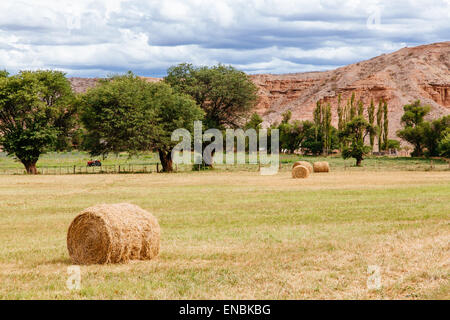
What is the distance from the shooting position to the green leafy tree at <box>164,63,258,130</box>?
69.5 m

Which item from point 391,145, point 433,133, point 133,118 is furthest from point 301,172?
point 391,145

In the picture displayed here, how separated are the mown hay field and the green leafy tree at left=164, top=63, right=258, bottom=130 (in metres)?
38.8

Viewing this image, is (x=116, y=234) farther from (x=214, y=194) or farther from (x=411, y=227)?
(x=214, y=194)

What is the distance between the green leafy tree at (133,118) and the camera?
57219mm

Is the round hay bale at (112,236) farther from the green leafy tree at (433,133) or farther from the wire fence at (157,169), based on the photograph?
the green leafy tree at (433,133)

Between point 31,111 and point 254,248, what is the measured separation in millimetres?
50773

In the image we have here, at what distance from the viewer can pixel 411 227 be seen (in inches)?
763

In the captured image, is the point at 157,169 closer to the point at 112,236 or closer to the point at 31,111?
the point at 31,111

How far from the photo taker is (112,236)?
13.8 meters

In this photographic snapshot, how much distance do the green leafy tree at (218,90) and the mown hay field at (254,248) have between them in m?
38.8

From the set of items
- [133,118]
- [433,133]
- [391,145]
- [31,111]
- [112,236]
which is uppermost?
[31,111]

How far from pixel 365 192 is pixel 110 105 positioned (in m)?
33.0

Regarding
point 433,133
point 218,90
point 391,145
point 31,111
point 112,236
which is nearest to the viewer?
point 112,236

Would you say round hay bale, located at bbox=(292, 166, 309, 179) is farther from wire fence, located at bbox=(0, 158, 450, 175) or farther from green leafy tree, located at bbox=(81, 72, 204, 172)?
green leafy tree, located at bbox=(81, 72, 204, 172)
